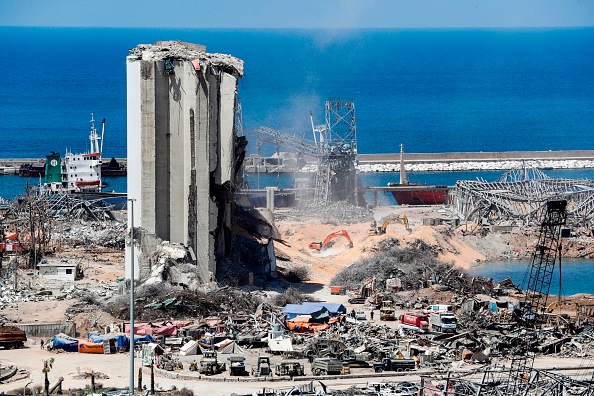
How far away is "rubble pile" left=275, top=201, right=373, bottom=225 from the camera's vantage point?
307 ft

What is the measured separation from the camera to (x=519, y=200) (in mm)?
101250

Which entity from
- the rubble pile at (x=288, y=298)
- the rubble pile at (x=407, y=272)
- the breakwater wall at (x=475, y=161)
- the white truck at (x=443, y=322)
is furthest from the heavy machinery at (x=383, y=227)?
the breakwater wall at (x=475, y=161)

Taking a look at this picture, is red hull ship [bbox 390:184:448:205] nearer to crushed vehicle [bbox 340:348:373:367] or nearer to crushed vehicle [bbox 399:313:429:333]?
crushed vehicle [bbox 399:313:429:333]

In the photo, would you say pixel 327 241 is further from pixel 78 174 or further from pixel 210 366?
pixel 210 366

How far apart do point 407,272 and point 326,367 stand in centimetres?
2184

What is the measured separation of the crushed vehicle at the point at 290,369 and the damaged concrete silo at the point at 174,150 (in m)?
16.8

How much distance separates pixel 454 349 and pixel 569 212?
163 ft

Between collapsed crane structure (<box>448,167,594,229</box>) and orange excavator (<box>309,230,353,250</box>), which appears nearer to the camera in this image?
orange excavator (<box>309,230,353,250</box>)

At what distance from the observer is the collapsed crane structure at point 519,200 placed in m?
99.3

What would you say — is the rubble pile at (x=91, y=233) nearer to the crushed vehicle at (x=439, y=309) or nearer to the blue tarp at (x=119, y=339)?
the crushed vehicle at (x=439, y=309)

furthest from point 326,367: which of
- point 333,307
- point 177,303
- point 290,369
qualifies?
point 177,303

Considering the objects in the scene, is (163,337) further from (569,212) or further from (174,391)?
(569,212)

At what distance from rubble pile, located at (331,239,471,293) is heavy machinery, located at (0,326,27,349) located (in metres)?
20.7

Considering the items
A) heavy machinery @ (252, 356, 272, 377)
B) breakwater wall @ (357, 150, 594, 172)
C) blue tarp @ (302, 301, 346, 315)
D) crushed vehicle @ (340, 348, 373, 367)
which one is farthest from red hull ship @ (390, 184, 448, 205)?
heavy machinery @ (252, 356, 272, 377)
